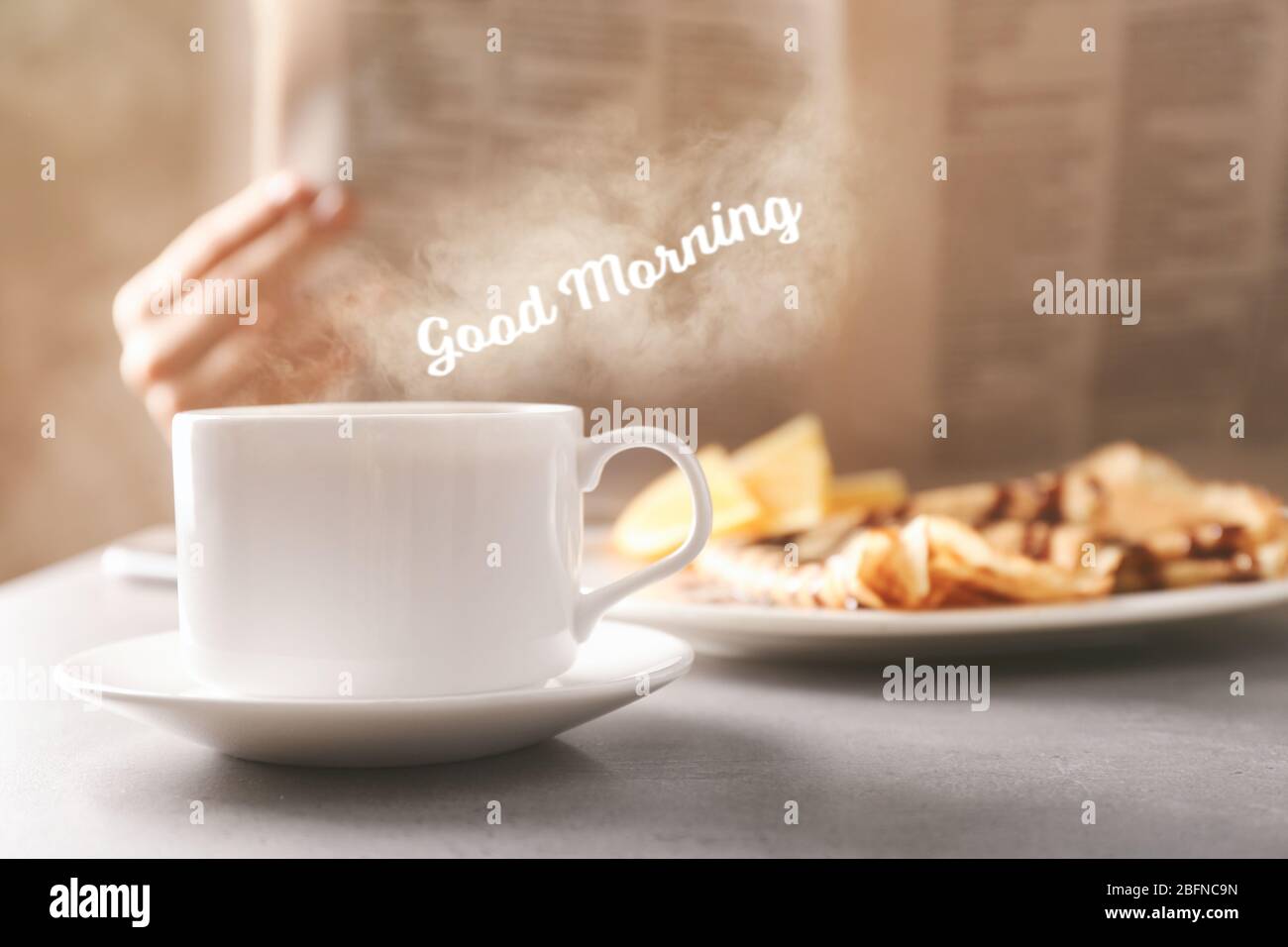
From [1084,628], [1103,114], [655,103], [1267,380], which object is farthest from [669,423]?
[1084,628]

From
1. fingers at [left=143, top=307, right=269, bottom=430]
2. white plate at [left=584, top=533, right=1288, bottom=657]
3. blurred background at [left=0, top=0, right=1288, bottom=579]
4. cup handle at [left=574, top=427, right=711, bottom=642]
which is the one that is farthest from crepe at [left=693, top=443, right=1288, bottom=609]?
blurred background at [left=0, top=0, right=1288, bottom=579]

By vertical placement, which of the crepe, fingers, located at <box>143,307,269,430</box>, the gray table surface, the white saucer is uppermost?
fingers, located at <box>143,307,269,430</box>

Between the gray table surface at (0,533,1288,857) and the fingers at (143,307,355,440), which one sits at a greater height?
the fingers at (143,307,355,440)

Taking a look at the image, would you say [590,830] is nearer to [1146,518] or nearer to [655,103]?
[1146,518]

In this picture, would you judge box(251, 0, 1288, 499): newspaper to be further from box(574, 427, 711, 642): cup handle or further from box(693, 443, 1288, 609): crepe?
box(574, 427, 711, 642): cup handle

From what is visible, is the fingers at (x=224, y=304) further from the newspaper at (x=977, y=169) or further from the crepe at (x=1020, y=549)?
the crepe at (x=1020, y=549)

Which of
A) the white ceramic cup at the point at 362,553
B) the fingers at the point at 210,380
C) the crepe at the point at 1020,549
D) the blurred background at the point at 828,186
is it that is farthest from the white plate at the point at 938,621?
the blurred background at the point at 828,186

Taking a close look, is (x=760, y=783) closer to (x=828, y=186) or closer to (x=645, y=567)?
(x=645, y=567)

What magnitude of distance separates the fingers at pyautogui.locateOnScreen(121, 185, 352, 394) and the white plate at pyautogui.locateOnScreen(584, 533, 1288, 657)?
0.71m

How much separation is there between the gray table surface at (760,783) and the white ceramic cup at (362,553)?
0.14 ft

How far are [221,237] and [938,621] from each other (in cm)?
86

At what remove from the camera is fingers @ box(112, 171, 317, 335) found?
111cm

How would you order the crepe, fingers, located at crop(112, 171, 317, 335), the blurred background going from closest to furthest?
the crepe
fingers, located at crop(112, 171, 317, 335)
the blurred background

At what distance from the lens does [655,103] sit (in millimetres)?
1521
